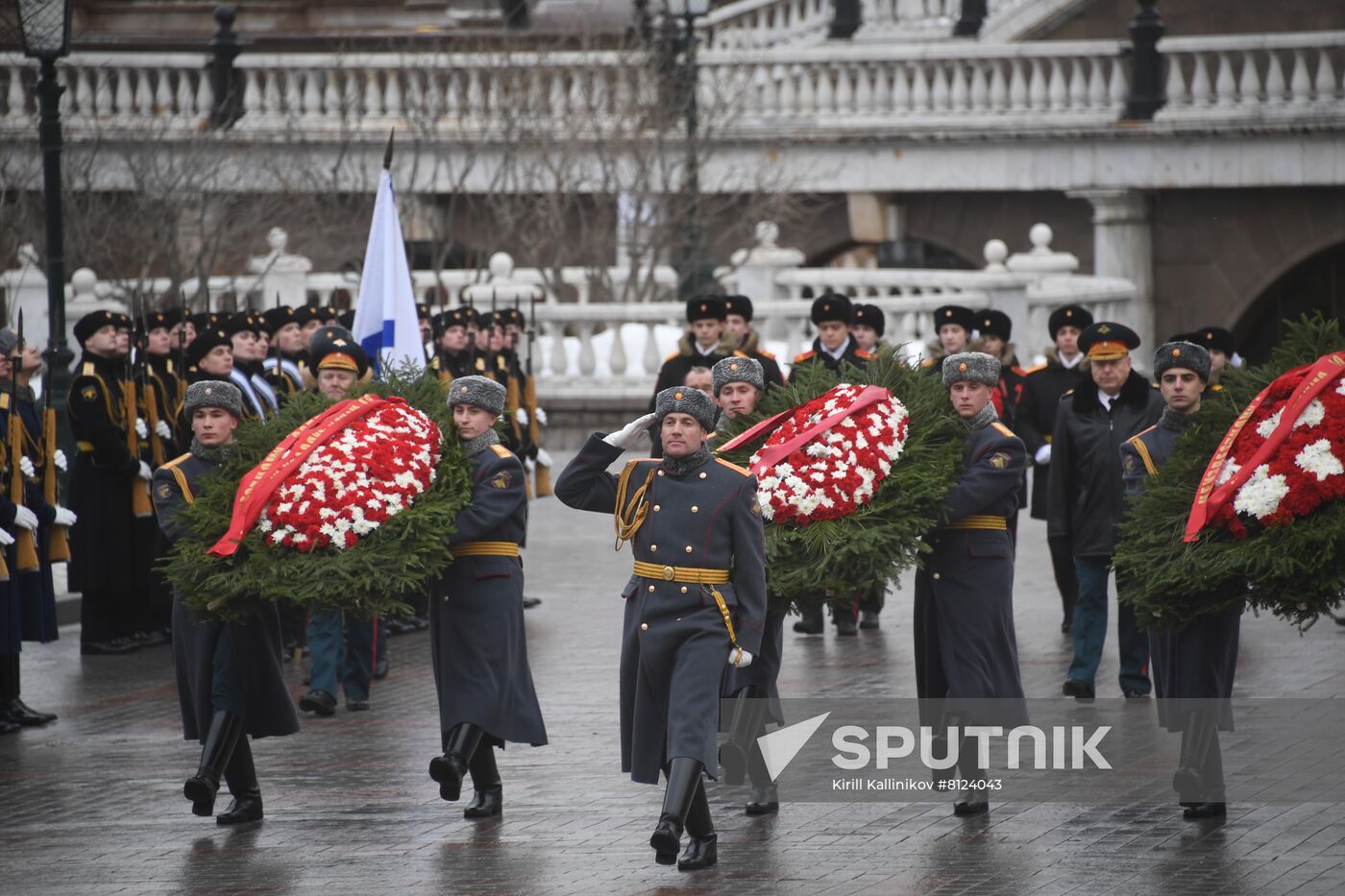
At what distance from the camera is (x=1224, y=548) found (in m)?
8.72

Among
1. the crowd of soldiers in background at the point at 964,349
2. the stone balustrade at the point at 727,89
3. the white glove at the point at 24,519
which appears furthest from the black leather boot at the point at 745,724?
the stone balustrade at the point at 727,89

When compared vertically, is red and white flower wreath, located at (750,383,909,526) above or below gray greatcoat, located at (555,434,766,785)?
above

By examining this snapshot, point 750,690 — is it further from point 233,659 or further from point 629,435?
point 233,659

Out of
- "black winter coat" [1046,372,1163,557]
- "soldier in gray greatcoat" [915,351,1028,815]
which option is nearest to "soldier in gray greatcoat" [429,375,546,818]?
"soldier in gray greatcoat" [915,351,1028,815]

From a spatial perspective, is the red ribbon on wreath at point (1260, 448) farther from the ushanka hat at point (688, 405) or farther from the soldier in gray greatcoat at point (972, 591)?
the ushanka hat at point (688, 405)

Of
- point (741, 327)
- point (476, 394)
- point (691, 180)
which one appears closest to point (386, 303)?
point (741, 327)

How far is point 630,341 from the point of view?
74.8 feet

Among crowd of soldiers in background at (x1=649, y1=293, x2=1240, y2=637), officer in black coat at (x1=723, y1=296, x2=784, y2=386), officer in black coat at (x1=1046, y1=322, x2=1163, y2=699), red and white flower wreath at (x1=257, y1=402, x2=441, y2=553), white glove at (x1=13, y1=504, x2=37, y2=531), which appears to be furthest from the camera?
officer in black coat at (x1=723, y1=296, x2=784, y2=386)

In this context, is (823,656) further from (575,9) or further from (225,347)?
(575,9)

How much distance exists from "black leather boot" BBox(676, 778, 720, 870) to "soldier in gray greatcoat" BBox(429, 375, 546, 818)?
45.3 inches

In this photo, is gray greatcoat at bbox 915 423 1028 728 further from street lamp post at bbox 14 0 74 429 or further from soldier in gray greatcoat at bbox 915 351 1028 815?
street lamp post at bbox 14 0 74 429

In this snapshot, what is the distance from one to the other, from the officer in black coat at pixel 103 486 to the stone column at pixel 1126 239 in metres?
15.0

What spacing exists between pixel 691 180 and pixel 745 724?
46.1 ft

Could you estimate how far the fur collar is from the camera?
1210 cm
